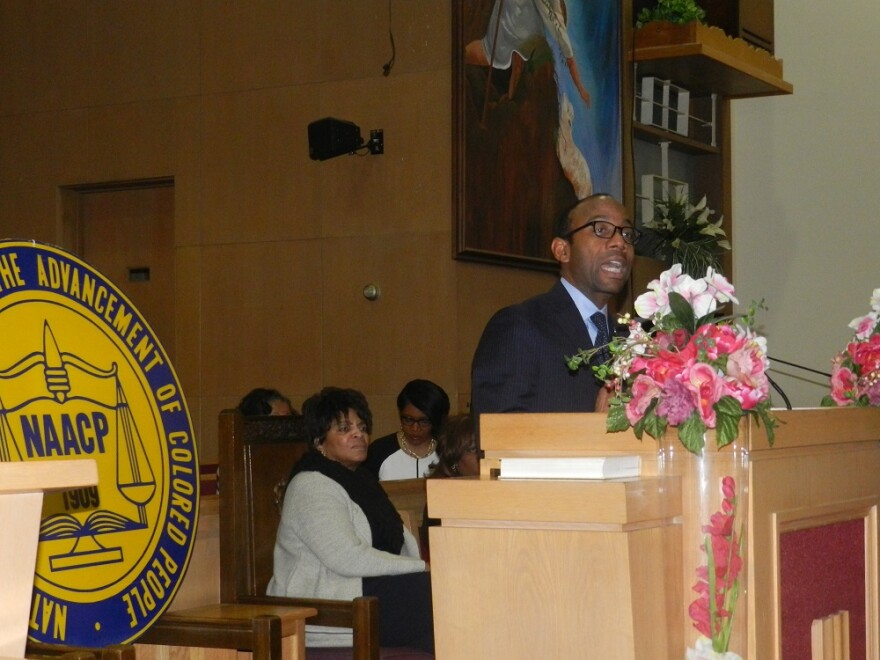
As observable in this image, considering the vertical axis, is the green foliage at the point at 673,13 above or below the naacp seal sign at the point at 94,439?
above

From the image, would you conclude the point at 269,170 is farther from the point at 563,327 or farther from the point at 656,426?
the point at 656,426

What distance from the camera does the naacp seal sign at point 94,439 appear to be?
2.12 meters

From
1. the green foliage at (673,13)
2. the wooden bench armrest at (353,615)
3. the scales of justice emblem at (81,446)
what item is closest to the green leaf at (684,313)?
the scales of justice emblem at (81,446)

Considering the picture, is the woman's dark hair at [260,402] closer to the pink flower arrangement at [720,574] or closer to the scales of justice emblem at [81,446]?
the scales of justice emblem at [81,446]

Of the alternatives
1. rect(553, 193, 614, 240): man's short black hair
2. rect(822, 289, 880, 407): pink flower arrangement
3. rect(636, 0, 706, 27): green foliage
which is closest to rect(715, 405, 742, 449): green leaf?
rect(822, 289, 880, 407): pink flower arrangement

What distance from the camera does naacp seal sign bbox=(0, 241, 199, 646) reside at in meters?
2.12

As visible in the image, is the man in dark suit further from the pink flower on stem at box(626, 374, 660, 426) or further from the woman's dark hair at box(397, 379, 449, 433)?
the woman's dark hair at box(397, 379, 449, 433)

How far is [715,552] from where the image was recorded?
1804 mm

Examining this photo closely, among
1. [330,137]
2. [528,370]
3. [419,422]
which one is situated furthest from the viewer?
[330,137]

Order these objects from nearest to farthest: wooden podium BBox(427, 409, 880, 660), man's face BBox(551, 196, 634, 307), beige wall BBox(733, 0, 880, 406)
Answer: wooden podium BBox(427, 409, 880, 660)
man's face BBox(551, 196, 634, 307)
beige wall BBox(733, 0, 880, 406)

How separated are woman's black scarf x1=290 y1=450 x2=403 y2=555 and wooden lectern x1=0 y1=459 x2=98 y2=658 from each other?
2.52m

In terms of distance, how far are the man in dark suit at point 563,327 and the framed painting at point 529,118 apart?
334 cm

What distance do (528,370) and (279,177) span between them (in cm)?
404

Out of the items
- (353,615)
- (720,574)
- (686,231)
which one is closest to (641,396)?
(720,574)
